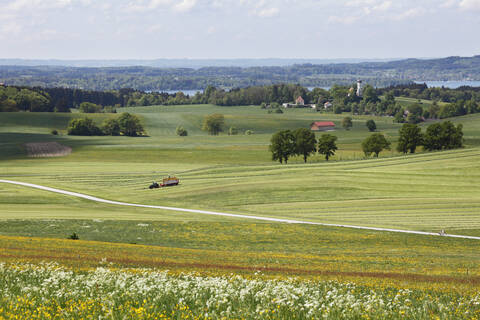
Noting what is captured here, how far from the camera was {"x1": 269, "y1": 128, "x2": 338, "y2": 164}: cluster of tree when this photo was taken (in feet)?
378

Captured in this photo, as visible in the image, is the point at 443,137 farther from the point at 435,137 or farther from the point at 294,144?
the point at 294,144

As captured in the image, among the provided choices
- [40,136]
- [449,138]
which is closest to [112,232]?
[449,138]

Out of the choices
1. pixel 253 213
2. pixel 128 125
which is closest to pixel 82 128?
pixel 128 125

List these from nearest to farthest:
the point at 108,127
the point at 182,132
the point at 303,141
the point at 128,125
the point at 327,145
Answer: the point at 303,141 < the point at 327,145 < the point at 108,127 < the point at 128,125 < the point at 182,132

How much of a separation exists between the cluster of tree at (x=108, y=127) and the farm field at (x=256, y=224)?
150ft

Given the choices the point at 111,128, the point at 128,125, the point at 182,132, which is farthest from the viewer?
the point at 182,132

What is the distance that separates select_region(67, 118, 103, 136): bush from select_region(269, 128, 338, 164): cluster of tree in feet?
264

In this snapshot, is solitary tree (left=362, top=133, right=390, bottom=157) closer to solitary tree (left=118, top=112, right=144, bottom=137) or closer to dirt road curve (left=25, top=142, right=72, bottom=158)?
dirt road curve (left=25, top=142, right=72, bottom=158)

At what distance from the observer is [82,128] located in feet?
561

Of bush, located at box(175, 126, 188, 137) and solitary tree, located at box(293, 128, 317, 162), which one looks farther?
bush, located at box(175, 126, 188, 137)

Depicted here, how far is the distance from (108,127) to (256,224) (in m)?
136

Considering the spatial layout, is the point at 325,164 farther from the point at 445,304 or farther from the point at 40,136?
the point at 40,136

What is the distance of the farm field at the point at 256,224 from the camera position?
18531mm

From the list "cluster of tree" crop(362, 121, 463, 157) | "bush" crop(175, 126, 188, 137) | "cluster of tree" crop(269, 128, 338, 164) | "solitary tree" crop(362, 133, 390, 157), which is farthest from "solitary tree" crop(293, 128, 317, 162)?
"bush" crop(175, 126, 188, 137)
